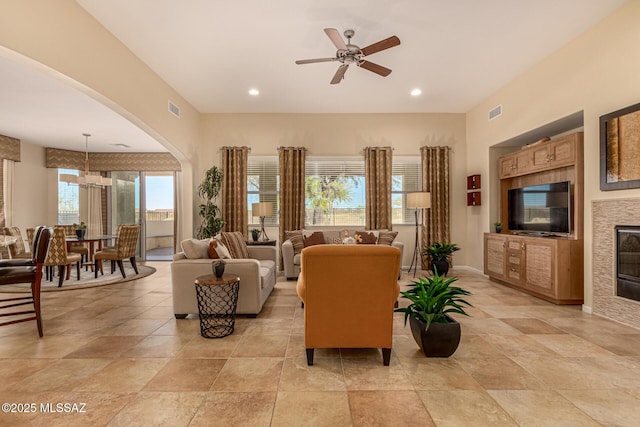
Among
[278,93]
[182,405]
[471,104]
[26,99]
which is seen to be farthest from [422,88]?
[26,99]

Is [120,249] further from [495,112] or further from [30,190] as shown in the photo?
[495,112]

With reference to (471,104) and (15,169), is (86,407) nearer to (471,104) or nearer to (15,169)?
(471,104)

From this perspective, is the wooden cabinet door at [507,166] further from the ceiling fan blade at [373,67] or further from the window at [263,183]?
the window at [263,183]

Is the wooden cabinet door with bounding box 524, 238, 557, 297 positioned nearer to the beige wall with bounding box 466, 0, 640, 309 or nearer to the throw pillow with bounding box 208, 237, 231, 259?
the beige wall with bounding box 466, 0, 640, 309

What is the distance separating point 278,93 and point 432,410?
4.81 metres

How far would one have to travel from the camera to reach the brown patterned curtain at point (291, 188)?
593cm

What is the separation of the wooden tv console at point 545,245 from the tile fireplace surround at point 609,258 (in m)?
0.32

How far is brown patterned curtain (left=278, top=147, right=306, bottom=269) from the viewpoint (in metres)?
5.93

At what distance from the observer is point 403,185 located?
624 cm

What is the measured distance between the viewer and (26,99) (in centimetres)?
454

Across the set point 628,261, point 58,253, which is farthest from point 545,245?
point 58,253

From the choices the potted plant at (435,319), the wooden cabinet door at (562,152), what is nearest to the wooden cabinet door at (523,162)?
the wooden cabinet door at (562,152)

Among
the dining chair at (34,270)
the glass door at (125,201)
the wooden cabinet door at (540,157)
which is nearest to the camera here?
the dining chair at (34,270)

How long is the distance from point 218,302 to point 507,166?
4829 millimetres
